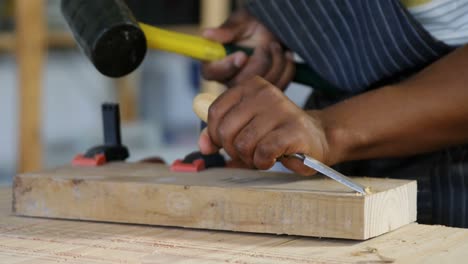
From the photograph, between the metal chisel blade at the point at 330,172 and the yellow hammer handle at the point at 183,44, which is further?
the yellow hammer handle at the point at 183,44

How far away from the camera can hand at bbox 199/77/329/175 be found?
938 millimetres

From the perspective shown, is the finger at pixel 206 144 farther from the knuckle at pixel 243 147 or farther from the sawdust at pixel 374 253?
the sawdust at pixel 374 253

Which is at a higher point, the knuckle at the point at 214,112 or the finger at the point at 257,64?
the finger at the point at 257,64

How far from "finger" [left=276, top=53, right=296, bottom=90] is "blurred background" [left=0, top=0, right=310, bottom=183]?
136 cm

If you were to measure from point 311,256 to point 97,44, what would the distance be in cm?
42

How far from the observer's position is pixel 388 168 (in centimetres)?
121

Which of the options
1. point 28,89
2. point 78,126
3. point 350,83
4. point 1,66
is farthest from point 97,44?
point 78,126

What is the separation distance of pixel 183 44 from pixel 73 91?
2.63 m

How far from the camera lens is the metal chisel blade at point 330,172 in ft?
Result: 2.95

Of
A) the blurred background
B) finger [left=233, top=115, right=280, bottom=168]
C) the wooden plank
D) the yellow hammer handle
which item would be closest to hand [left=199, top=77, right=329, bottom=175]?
finger [left=233, top=115, right=280, bottom=168]

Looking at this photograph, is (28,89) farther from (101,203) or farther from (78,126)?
(101,203)

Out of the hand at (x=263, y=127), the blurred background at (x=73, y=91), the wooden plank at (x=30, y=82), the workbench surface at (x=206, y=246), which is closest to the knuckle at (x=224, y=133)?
the hand at (x=263, y=127)

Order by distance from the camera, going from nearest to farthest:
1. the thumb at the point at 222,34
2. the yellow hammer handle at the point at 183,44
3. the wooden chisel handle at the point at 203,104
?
the wooden chisel handle at the point at 203,104, the yellow hammer handle at the point at 183,44, the thumb at the point at 222,34

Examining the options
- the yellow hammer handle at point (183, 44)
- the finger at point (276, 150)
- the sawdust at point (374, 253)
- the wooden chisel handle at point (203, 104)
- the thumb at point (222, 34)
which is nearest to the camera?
the sawdust at point (374, 253)
